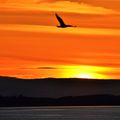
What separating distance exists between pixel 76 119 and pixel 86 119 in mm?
1574

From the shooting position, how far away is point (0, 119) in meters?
136

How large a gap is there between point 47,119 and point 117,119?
10.7 metres

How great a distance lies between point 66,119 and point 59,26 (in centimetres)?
3729

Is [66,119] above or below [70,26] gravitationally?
below

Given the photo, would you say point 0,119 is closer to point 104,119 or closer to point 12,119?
point 12,119

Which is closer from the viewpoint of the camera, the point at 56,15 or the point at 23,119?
the point at 56,15

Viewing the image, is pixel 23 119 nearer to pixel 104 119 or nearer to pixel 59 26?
pixel 104 119

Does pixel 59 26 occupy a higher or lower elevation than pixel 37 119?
higher

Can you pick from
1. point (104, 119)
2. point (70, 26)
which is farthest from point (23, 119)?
point (70, 26)

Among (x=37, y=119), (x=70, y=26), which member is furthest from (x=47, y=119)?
(x=70, y=26)

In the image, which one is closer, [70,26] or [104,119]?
[70,26]

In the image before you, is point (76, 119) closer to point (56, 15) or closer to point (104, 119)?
point (104, 119)

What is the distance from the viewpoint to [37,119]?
135000mm

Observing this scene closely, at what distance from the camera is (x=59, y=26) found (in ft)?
327
